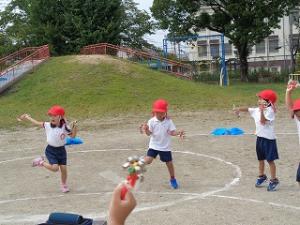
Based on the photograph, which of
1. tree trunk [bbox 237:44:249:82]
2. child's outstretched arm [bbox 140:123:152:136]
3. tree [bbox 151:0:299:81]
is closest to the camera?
child's outstretched arm [bbox 140:123:152:136]

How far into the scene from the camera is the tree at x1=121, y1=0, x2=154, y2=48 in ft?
204

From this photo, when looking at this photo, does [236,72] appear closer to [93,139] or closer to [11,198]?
[93,139]

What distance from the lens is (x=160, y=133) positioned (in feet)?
29.5

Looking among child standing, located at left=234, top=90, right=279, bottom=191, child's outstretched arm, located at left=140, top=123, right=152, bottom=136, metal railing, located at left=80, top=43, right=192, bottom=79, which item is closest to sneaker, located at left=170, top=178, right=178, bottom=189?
child's outstretched arm, located at left=140, top=123, right=152, bottom=136

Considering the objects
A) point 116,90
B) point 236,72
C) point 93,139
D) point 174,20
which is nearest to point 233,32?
point 174,20

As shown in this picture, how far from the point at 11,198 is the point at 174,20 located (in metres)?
36.4

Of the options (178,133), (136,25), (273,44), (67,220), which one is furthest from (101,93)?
(273,44)

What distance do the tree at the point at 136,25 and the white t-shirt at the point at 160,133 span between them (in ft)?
174

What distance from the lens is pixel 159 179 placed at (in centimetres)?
959

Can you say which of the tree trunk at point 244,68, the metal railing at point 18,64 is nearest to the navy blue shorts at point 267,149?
the metal railing at point 18,64

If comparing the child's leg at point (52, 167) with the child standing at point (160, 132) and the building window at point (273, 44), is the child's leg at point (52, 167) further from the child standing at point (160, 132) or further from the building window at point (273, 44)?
the building window at point (273, 44)

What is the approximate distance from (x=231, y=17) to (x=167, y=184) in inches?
1340

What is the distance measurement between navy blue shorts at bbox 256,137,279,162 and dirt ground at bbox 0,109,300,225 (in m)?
0.53

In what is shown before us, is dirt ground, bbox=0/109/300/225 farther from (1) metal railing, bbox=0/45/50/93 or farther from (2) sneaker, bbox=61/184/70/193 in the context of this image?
(1) metal railing, bbox=0/45/50/93
